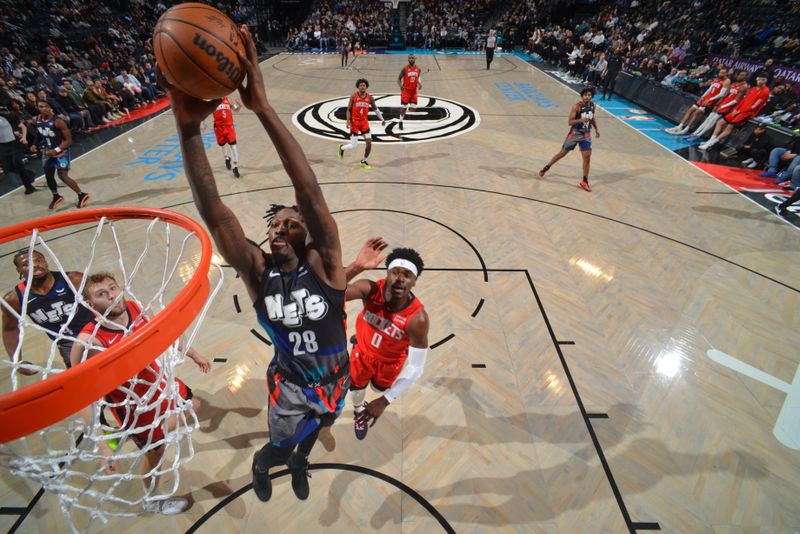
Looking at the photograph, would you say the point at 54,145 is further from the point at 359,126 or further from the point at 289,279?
the point at 289,279

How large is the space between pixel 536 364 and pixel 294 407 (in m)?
2.69

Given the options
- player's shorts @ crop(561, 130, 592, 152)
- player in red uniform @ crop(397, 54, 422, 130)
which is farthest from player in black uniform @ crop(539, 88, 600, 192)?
player in red uniform @ crop(397, 54, 422, 130)

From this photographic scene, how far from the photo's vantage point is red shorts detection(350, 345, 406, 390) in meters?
3.21

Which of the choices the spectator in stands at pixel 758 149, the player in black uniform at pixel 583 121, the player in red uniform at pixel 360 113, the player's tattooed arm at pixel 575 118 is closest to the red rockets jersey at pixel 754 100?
the spectator in stands at pixel 758 149

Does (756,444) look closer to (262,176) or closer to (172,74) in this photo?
(172,74)

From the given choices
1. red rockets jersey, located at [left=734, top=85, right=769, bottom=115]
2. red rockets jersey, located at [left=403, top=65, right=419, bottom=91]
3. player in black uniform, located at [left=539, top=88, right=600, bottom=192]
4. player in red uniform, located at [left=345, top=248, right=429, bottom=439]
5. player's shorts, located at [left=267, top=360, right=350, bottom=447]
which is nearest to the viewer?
player's shorts, located at [left=267, top=360, right=350, bottom=447]

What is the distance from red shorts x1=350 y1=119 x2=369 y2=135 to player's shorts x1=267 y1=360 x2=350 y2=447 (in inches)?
268

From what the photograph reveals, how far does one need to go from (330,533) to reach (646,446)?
8.89 feet

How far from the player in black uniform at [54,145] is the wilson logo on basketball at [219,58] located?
6564 millimetres

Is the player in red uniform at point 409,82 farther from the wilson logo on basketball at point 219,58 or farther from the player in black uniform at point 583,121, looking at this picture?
the wilson logo on basketball at point 219,58

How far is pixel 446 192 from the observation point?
7.59 meters

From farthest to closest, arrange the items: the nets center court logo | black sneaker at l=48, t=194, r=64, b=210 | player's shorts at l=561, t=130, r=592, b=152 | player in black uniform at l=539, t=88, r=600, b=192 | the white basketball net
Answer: the nets center court logo
player's shorts at l=561, t=130, r=592, b=152
player in black uniform at l=539, t=88, r=600, b=192
black sneaker at l=48, t=194, r=64, b=210
the white basketball net

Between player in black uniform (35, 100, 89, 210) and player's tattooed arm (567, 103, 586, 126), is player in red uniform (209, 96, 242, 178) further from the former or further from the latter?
player's tattooed arm (567, 103, 586, 126)

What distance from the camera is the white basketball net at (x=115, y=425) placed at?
1981 millimetres
